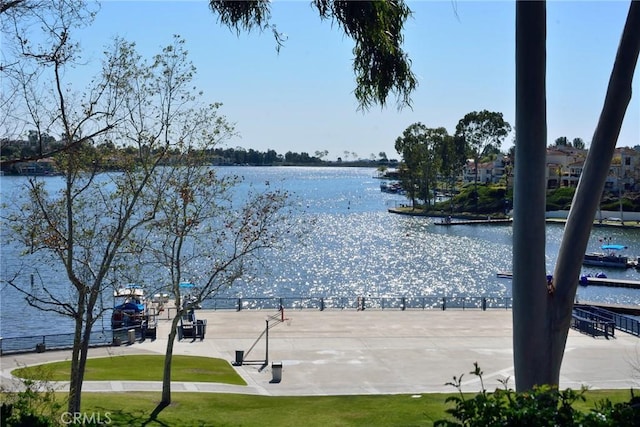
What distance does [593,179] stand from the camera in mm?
8016

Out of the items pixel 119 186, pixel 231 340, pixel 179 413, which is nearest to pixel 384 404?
pixel 179 413

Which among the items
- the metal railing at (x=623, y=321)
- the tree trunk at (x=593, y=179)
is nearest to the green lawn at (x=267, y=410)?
the tree trunk at (x=593, y=179)

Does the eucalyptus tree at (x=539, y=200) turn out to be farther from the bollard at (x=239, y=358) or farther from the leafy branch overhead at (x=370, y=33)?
→ the bollard at (x=239, y=358)

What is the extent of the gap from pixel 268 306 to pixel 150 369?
21938 mm

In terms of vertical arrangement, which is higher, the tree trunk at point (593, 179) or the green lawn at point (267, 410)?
the tree trunk at point (593, 179)

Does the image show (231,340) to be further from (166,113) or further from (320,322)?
(166,113)

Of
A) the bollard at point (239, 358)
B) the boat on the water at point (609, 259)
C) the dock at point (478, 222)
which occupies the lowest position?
the boat on the water at point (609, 259)

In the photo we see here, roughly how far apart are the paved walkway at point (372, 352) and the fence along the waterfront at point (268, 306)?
110cm

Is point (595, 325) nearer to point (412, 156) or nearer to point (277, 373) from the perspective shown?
point (277, 373)

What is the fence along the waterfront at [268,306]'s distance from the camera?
31.7m

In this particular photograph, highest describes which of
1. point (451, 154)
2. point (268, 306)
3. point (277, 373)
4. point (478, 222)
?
point (451, 154)

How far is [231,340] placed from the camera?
3350cm

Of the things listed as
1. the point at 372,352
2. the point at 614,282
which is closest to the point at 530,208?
the point at 372,352

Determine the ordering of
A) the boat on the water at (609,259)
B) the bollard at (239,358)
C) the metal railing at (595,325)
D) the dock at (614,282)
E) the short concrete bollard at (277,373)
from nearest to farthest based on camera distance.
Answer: the short concrete bollard at (277,373)
the bollard at (239,358)
the metal railing at (595,325)
the dock at (614,282)
the boat on the water at (609,259)
